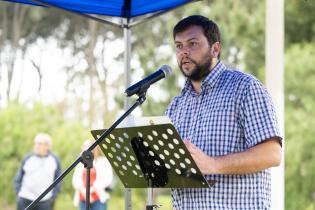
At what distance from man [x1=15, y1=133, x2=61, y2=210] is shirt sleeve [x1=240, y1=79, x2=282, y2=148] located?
5.63 meters

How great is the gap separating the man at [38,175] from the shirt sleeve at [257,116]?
5628 millimetres

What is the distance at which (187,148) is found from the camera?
9.68 feet

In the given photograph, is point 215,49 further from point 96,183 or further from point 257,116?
point 96,183

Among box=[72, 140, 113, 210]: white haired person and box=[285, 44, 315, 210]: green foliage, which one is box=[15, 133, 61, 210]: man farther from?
box=[285, 44, 315, 210]: green foliage

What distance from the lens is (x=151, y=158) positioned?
3.15 meters

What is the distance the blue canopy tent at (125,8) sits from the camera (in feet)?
15.7

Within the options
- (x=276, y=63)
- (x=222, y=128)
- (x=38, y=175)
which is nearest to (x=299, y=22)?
(x=38, y=175)

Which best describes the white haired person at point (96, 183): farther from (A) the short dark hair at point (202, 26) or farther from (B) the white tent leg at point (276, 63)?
(A) the short dark hair at point (202, 26)

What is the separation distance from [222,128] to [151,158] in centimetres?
33

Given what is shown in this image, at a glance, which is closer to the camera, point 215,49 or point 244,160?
point 244,160

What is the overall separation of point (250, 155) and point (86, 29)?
21630 millimetres

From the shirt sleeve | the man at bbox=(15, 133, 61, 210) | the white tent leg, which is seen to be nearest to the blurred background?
the man at bbox=(15, 133, 61, 210)

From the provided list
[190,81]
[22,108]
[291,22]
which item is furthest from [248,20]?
[190,81]

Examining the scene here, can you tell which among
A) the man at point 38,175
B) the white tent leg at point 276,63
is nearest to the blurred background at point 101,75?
the man at point 38,175
